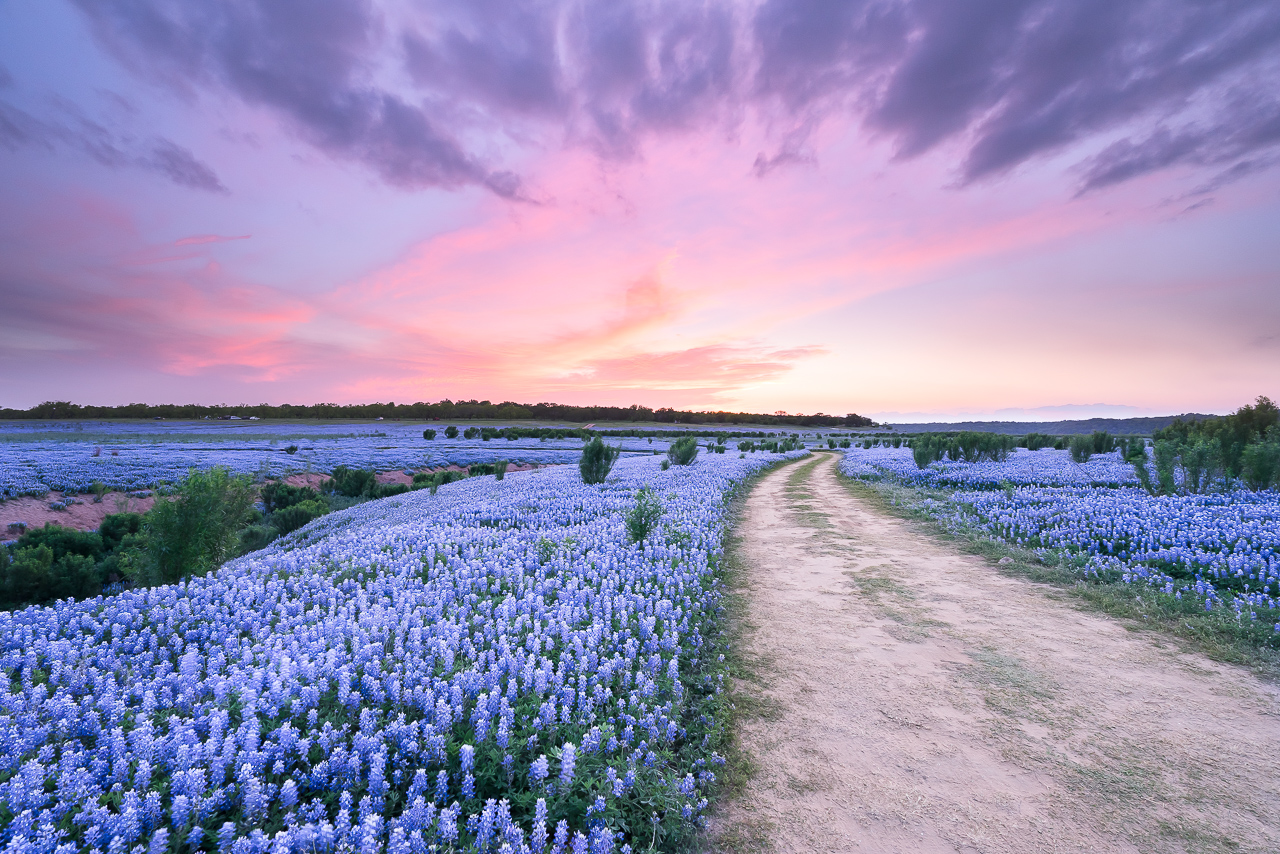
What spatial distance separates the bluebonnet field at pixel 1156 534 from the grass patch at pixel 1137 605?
19cm

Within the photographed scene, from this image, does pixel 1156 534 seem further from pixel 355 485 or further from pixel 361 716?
pixel 355 485

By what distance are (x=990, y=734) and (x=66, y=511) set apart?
29.5m

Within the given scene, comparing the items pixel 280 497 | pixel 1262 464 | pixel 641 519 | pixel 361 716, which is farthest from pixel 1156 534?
pixel 280 497

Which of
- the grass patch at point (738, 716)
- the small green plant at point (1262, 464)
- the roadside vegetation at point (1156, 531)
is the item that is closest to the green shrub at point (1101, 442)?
the roadside vegetation at point (1156, 531)

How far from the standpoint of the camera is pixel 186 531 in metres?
9.47

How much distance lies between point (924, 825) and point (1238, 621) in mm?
6625

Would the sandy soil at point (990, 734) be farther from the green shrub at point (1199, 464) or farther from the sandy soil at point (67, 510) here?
the sandy soil at point (67, 510)

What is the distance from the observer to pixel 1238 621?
6750 mm

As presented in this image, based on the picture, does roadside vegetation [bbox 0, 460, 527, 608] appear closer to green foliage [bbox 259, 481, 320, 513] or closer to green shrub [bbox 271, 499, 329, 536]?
green shrub [bbox 271, 499, 329, 536]

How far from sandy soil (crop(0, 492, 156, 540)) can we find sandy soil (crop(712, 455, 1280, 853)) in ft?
70.1

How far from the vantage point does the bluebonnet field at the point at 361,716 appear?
307 centimetres

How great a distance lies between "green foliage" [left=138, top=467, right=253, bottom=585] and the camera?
9.27 m

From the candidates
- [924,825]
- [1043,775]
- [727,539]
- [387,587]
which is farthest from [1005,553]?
[387,587]

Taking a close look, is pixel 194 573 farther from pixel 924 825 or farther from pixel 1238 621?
pixel 1238 621
